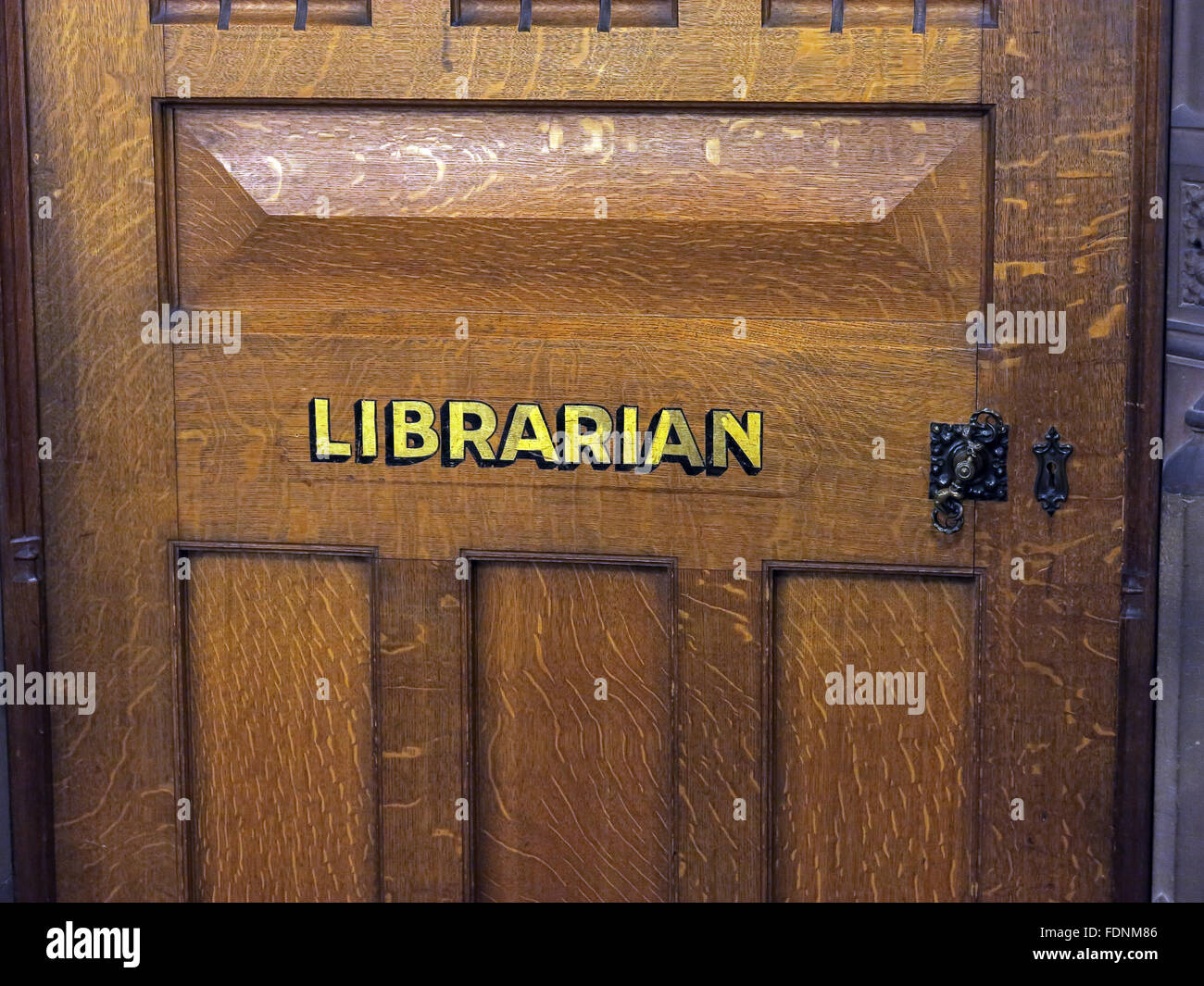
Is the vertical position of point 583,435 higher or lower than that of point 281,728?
higher

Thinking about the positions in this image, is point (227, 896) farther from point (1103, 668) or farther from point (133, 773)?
point (1103, 668)

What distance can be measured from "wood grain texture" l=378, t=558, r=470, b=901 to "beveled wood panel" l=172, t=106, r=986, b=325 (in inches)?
12.6

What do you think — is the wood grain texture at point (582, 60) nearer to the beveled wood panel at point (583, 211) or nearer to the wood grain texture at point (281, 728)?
the beveled wood panel at point (583, 211)

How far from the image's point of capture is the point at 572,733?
181 centimetres

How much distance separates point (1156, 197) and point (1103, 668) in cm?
50

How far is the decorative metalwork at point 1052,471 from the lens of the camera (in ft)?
5.56

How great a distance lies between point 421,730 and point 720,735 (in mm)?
340

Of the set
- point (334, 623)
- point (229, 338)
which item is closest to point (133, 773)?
point (334, 623)

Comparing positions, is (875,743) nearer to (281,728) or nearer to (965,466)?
(965,466)

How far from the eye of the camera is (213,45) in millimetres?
1749

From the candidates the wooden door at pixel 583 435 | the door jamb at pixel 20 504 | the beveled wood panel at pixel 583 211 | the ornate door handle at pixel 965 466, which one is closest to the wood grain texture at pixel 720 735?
the wooden door at pixel 583 435

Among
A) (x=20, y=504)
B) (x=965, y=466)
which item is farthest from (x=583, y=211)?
(x=20, y=504)

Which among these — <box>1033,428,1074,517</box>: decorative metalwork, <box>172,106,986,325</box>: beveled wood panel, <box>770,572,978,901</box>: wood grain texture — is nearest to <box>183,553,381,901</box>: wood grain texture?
<box>172,106,986,325</box>: beveled wood panel

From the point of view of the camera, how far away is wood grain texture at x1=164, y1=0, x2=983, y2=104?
1664mm
